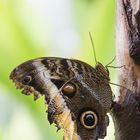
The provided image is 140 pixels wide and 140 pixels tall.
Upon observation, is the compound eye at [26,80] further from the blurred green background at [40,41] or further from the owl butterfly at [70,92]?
the blurred green background at [40,41]

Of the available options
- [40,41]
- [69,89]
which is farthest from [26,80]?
[40,41]

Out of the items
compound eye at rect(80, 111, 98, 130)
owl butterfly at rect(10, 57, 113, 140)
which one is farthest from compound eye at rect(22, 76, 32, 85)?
compound eye at rect(80, 111, 98, 130)

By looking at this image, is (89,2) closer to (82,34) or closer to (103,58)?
(82,34)

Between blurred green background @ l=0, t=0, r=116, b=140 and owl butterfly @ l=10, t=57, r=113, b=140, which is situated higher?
blurred green background @ l=0, t=0, r=116, b=140

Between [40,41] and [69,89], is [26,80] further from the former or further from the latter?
[40,41]

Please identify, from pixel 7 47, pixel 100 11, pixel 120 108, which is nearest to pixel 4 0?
pixel 7 47

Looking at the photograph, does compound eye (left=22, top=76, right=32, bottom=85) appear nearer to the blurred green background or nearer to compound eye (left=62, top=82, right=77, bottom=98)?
compound eye (left=62, top=82, right=77, bottom=98)
